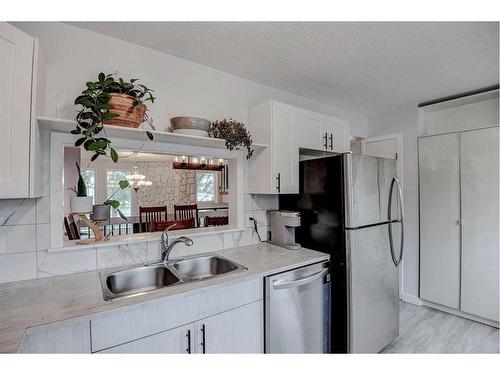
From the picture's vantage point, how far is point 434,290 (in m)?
2.83

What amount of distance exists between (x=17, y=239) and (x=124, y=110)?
3.13 feet

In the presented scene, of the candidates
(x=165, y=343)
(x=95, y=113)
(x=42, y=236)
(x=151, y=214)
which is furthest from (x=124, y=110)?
(x=151, y=214)

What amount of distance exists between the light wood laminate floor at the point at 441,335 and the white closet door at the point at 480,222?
0.17 m

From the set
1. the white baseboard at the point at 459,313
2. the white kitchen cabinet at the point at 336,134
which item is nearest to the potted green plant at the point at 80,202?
the white kitchen cabinet at the point at 336,134

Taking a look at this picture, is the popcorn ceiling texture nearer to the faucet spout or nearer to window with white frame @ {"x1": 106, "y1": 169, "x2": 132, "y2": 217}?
window with white frame @ {"x1": 106, "y1": 169, "x2": 132, "y2": 217}

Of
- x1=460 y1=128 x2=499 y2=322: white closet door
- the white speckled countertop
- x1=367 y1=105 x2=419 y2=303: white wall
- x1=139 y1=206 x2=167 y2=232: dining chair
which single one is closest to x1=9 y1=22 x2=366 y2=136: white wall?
the white speckled countertop

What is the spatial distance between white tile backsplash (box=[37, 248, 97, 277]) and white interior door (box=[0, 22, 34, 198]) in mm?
523

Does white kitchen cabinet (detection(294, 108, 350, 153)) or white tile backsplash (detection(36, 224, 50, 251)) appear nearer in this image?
white tile backsplash (detection(36, 224, 50, 251))

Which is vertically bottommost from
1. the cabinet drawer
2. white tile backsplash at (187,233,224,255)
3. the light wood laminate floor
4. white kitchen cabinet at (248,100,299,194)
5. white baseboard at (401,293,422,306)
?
the light wood laminate floor

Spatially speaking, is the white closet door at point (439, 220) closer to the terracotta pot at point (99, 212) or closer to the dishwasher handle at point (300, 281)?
the dishwasher handle at point (300, 281)

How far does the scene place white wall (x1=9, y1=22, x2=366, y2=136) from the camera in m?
1.54

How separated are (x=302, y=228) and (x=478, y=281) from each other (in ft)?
6.26

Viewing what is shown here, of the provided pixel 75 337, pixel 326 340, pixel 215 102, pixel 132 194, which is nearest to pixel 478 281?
pixel 326 340

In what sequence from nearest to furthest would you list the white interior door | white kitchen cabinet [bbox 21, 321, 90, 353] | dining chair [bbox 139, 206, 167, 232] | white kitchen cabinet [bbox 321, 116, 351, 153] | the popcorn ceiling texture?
white kitchen cabinet [bbox 21, 321, 90, 353] < the white interior door < white kitchen cabinet [bbox 321, 116, 351, 153] < dining chair [bbox 139, 206, 167, 232] < the popcorn ceiling texture
